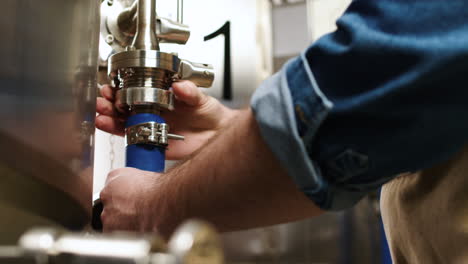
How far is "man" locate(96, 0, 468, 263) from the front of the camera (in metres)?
0.31

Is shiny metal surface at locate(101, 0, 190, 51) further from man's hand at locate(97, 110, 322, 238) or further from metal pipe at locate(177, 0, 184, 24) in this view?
man's hand at locate(97, 110, 322, 238)

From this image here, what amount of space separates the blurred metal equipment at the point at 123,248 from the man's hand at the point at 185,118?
0.46 m

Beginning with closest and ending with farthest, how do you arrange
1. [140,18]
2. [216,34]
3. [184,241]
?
[184,241] → [140,18] → [216,34]

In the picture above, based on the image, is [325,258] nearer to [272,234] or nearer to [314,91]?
[272,234]

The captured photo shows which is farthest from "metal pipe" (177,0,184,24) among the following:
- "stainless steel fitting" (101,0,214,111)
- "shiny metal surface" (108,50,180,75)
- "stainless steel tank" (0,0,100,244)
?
"stainless steel tank" (0,0,100,244)

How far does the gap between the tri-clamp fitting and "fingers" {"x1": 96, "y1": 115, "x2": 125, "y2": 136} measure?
0.08 meters

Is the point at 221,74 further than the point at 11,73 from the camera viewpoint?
Yes

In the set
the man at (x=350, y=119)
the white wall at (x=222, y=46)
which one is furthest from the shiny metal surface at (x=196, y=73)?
the man at (x=350, y=119)

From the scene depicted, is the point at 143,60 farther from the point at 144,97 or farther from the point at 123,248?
the point at 123,248

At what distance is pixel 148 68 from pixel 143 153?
105 mm

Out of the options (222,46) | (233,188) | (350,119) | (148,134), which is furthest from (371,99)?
(222,46)

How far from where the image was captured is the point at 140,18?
61 centimetres

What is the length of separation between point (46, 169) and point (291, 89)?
191 mm

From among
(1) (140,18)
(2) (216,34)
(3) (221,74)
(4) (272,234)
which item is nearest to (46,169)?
(1) (140,18)
